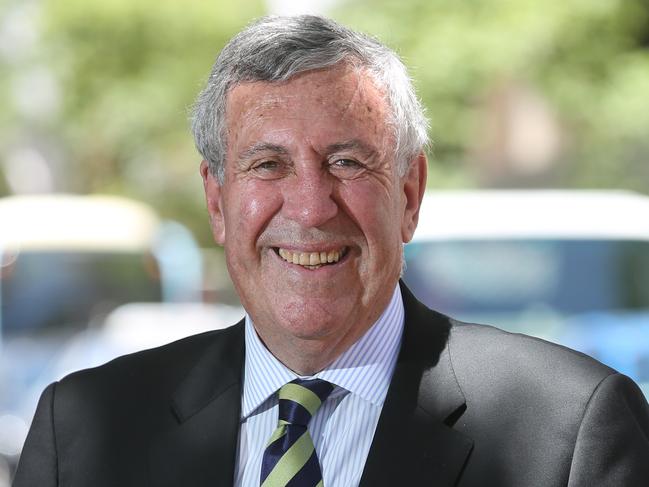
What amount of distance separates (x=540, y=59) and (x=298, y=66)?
11.4 m

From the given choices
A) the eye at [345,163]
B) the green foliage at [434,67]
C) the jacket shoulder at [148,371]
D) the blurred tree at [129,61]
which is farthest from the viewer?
the blurred tree at [129,61]

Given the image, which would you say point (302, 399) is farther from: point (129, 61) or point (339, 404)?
point (129, 61)

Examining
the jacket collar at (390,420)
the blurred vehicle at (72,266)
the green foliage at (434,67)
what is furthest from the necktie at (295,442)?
the blurred vehicle at (72,266)

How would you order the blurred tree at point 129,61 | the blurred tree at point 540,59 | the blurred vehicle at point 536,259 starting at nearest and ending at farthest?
the blurred vehicle at point 536,259
the blurred tree at point 540,59
the blurred tree at point 129,61

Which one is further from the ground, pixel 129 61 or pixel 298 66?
pixel 298 66

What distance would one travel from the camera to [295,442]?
2.39 metres

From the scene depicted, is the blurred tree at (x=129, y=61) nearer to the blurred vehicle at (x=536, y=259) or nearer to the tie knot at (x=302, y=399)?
the blurred vehicle at (x=536, y=259)

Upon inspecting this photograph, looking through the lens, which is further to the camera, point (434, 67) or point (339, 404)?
point (434, 67)

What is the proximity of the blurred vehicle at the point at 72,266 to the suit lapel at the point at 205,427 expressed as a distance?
29.3 ft

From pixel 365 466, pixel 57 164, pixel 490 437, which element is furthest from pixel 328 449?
pixel 57 164

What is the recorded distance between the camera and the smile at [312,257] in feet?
7.82

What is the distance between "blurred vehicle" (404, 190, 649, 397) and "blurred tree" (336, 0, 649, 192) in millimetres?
6378

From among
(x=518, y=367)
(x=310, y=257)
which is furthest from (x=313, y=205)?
(x=518, y=367)

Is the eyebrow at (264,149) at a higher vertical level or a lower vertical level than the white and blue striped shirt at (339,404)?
higher
